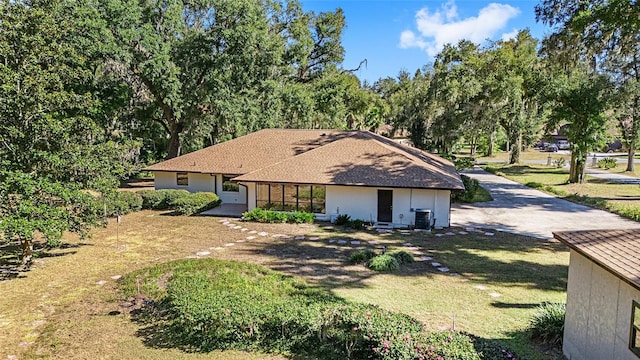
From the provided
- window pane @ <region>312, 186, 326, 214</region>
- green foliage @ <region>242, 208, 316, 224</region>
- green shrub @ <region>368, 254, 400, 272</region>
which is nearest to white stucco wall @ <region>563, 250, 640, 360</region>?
green shrub @ <region>368, 254, 400, 272</region>

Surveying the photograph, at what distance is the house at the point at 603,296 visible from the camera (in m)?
6.23

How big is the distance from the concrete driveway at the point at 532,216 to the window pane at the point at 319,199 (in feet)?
21.5

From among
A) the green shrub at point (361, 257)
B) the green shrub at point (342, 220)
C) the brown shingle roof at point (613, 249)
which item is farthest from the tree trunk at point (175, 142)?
the brown shingle roof at point (613, 249)

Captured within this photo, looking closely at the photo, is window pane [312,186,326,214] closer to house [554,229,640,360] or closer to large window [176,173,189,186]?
large window [176,173,189,186]

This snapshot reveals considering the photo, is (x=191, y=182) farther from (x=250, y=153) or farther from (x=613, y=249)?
(x=613, y=249)

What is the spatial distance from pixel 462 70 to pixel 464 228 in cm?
2921

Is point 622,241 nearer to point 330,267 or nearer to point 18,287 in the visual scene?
point 330,267

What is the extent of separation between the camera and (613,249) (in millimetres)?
7012

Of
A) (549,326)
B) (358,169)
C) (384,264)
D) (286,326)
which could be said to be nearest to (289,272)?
(384,264)

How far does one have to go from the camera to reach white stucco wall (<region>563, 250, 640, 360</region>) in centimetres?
645

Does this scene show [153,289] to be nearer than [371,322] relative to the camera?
No

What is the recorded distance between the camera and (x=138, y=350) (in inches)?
337

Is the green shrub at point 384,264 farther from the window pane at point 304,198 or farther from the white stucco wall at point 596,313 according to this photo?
the window pane at point 304,198

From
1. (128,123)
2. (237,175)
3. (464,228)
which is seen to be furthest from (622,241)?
(128,123)
